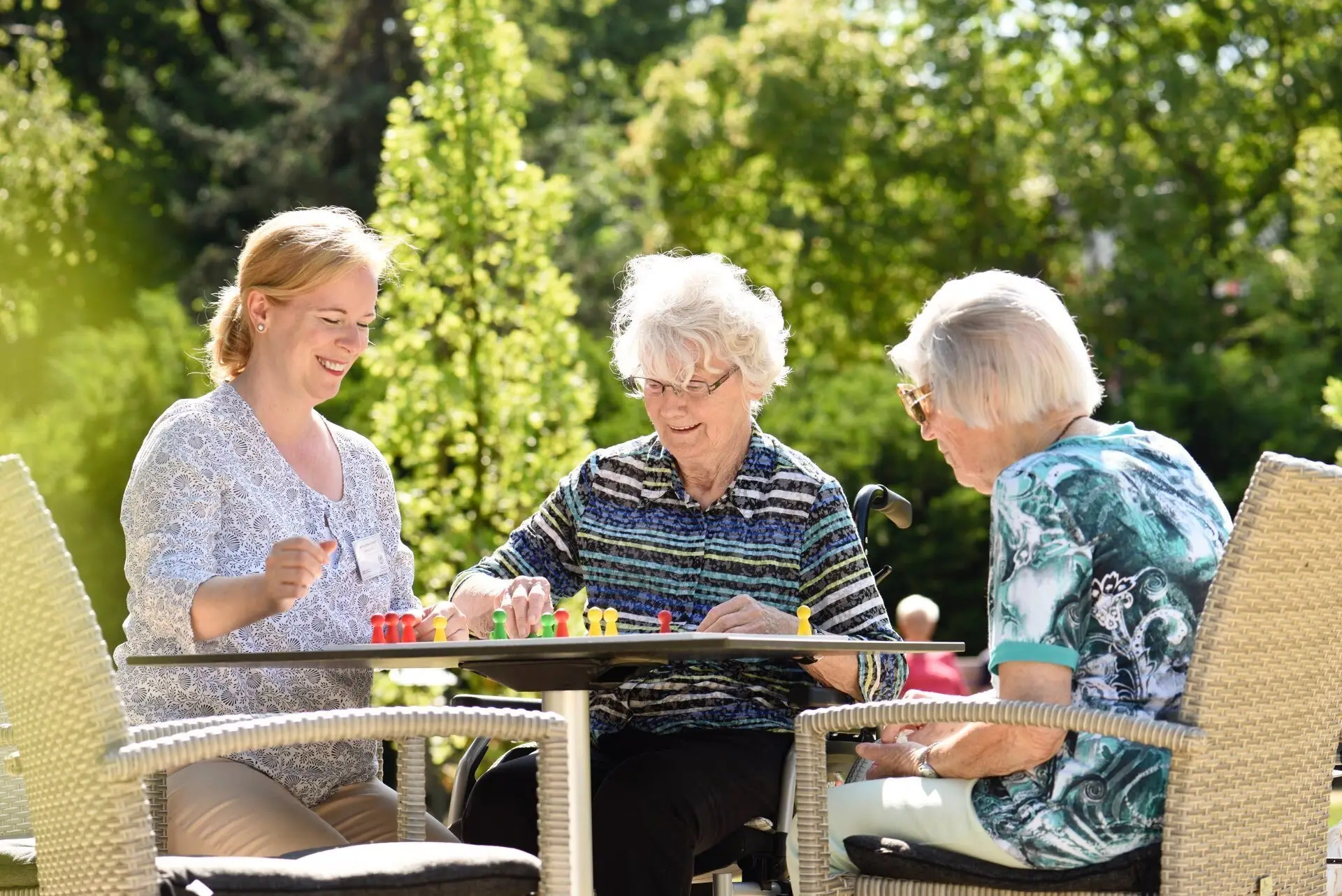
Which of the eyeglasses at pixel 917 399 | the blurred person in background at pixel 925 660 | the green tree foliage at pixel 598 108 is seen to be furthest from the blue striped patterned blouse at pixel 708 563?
the green tree foliage at pixel 598 108

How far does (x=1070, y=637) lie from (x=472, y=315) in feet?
16.4

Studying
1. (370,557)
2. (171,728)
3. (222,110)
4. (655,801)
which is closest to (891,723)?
(655,801)

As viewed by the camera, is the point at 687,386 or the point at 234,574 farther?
the point at 687,386

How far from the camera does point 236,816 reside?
2994 millimetres

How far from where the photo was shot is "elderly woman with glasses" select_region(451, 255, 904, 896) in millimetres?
3307

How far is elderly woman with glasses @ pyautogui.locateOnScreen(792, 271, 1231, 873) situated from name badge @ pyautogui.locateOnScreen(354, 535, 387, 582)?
125 cm

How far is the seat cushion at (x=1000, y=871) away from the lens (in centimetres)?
249

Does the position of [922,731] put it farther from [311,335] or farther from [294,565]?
[311,335]

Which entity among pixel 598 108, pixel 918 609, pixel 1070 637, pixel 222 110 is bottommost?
pixel 918 609

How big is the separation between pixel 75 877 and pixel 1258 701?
1.76 metres

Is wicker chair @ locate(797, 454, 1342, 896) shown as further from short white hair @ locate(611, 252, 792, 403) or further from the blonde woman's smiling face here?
the blonde woman's smiling face

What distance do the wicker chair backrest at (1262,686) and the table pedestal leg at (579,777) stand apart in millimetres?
926

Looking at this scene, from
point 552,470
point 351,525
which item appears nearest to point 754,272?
point 552,470

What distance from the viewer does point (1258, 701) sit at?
249 cm
